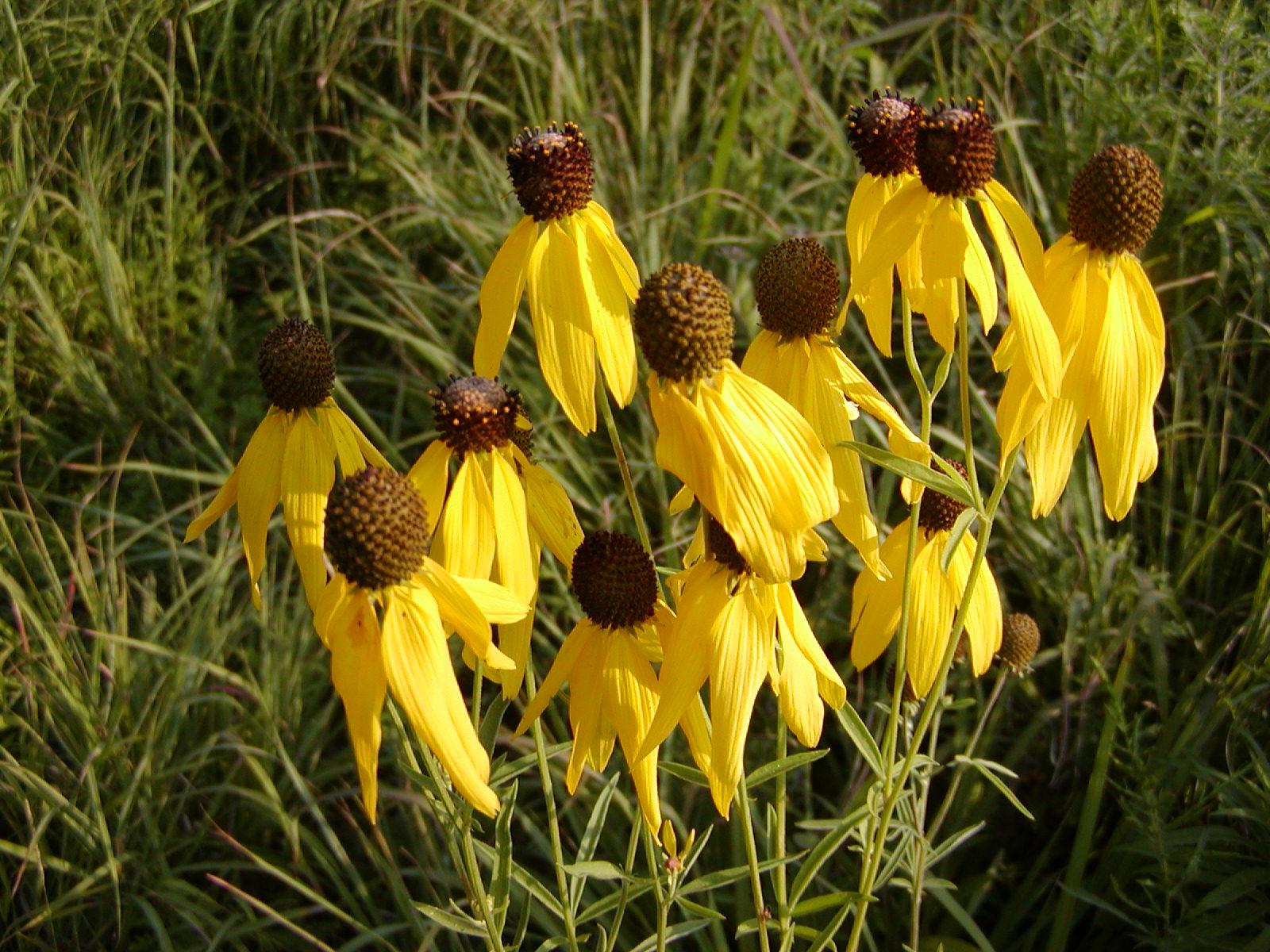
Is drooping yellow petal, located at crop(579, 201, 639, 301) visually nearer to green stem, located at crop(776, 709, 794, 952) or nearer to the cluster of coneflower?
the cluster of coneflower

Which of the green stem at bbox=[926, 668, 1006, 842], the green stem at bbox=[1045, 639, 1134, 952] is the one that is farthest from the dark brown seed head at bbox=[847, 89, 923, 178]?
the green stem at bbox=[1045, 639, 1134, 952]

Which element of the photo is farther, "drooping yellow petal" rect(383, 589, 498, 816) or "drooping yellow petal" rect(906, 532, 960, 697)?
"drooping yellow petal" rect(906, 532, 960, 697)

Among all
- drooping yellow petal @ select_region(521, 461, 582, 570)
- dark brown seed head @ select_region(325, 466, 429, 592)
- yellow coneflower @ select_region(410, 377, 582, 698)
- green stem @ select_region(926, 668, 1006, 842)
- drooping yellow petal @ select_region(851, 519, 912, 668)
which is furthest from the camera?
green stem @ select_region(926, 668, 1006, 842)

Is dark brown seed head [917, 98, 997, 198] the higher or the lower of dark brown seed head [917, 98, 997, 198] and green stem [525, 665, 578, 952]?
the higher

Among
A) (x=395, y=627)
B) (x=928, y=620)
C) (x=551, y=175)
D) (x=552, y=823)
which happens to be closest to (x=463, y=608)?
(x=395, y=627)

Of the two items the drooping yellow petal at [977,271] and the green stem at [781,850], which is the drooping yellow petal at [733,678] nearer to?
the green stem at [781,850]

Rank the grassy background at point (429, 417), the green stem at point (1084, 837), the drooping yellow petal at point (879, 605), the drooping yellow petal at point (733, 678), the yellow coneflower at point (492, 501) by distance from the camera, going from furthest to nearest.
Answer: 1. the grassy background at point (429, 417)
2. the green stem at point (1084, 837)
3. the drooping yellow petal at point (879, 605)
4. the yellow coneflower at point (492, 501)
5. the drooping yellow petal at point (733, 678)

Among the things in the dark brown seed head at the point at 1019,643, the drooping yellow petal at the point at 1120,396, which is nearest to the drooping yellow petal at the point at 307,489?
the drooping yellow petal at the point at 1120,396
